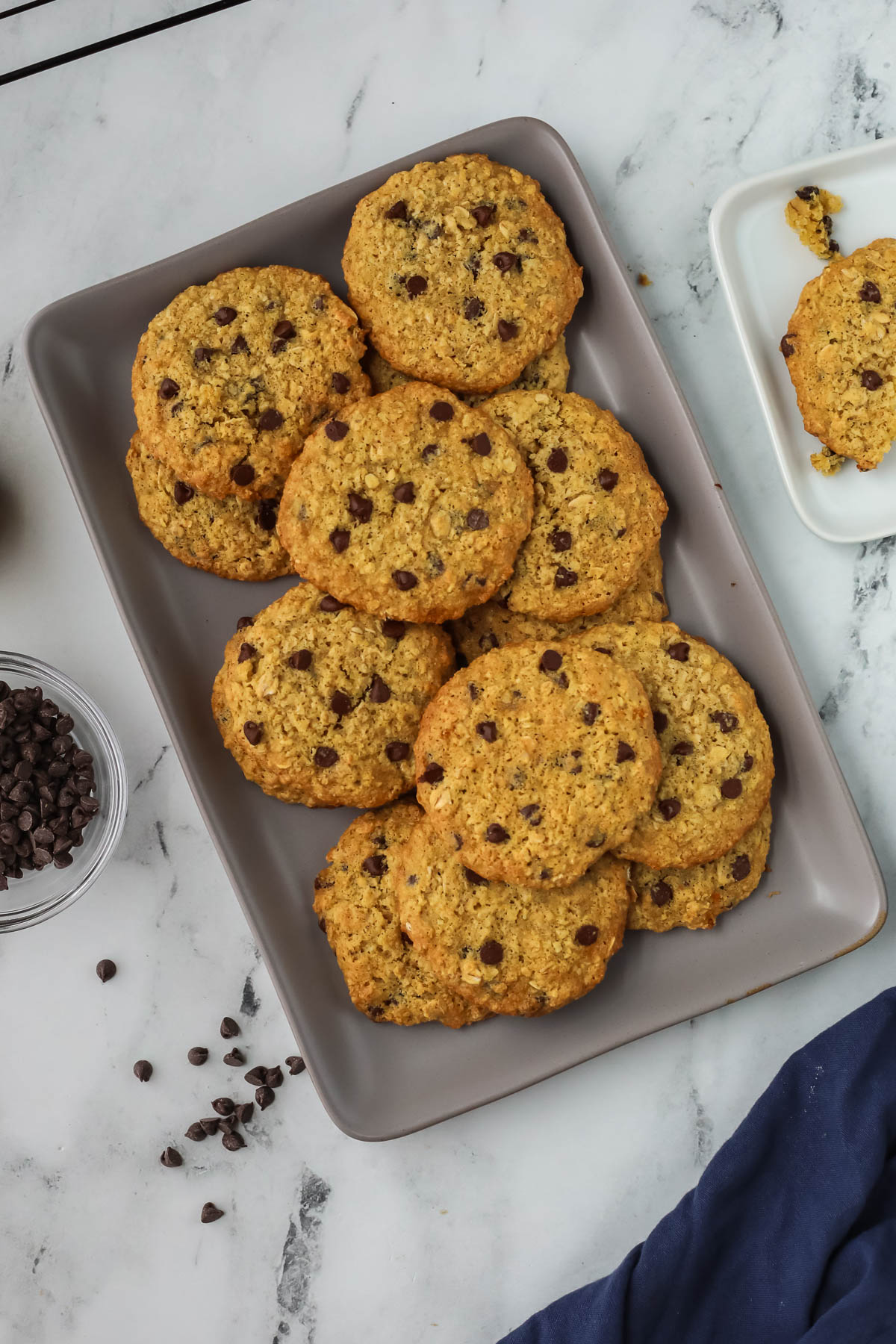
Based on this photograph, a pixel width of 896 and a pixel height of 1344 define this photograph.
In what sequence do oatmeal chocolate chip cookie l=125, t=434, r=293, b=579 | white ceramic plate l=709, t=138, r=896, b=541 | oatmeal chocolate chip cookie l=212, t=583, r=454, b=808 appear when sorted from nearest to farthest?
oatmeal chocolate chip cookie l=212, t=583, r=454, b=808
oatmeal chocolate chip cookie l=125, t=434, r=293, b=579
white ceramic plate l=709, t=138, r=896, b=541

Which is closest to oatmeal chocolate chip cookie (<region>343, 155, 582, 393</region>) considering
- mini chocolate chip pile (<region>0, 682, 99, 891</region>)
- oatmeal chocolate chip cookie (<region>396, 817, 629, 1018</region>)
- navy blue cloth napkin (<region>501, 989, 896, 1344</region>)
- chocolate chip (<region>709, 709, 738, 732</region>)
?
chocolate chip (<region>709, 709, 738, 732</region>)

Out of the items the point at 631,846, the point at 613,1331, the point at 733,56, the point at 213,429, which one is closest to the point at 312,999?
the point at 631,846

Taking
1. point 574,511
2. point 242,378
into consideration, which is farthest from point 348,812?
point 242,378

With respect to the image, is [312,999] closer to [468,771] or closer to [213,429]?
[468,771]

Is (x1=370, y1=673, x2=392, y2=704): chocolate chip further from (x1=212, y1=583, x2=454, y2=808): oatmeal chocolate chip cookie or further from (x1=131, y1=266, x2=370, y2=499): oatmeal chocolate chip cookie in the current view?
(x1=131, y1=266, x2=370, y2=499): oatmeal chocolate chip cookie

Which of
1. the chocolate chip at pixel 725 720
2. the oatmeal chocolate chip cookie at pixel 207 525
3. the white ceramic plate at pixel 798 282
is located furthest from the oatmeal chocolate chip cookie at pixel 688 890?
the oatmeal chocolate chip cookie at pixel 207 525

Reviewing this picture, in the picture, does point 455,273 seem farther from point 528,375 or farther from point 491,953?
point 491,953

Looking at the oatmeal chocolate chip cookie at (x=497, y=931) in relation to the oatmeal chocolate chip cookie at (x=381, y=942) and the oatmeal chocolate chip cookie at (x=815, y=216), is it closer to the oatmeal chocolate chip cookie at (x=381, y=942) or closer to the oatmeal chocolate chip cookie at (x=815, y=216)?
the oatmeal chocolate chip cookie at (x=381, y=942)
